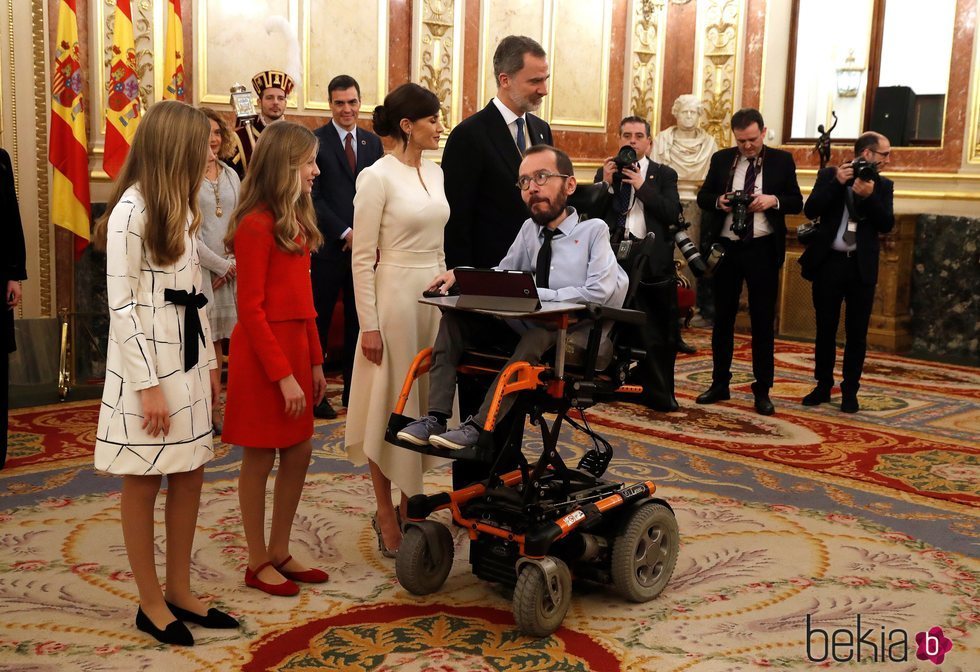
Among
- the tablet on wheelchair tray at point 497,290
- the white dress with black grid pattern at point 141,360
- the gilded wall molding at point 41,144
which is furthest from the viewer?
the gilded wall molding at point 41,144

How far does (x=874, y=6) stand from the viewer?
29.9 feet

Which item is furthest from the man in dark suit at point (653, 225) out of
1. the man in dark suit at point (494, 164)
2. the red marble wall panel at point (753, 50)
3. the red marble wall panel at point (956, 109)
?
the red marble wall panel at point (753, 50)

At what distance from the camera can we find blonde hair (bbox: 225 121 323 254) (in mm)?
3197

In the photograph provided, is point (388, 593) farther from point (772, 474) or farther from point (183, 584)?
point (772, 474)

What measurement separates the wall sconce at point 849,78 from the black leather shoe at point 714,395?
408 centimetres

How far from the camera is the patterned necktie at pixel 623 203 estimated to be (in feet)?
19.9

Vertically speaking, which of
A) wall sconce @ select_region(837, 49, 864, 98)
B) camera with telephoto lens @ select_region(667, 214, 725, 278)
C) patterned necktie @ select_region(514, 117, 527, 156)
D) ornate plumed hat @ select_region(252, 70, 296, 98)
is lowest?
camera with telephoto lens @ select_region(667, 214, 725, 278)

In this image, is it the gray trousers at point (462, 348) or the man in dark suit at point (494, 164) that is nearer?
the gray trousers at point (462, 348)

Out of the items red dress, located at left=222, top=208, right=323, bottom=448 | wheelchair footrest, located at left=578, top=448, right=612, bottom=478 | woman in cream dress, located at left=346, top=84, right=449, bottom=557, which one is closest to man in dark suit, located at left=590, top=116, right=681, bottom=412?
wheelchair footrest, located at left=578, top=448, right=612, bottom=478

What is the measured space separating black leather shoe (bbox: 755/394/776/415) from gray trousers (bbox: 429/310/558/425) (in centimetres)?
308

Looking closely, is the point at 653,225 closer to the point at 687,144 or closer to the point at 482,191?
the point at 482,191

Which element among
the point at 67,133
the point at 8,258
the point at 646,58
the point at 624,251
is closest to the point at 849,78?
the point at 646,58

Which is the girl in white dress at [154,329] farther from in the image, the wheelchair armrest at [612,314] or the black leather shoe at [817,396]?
the black leather shoe at [817,396]

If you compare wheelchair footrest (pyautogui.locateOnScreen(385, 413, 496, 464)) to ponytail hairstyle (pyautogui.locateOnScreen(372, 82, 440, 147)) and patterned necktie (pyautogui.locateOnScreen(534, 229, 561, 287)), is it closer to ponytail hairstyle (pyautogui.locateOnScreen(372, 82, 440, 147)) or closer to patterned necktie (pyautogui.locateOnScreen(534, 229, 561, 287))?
patterned necktie (pyautogui.locateOnScreen(534, 229, 561, 287))
